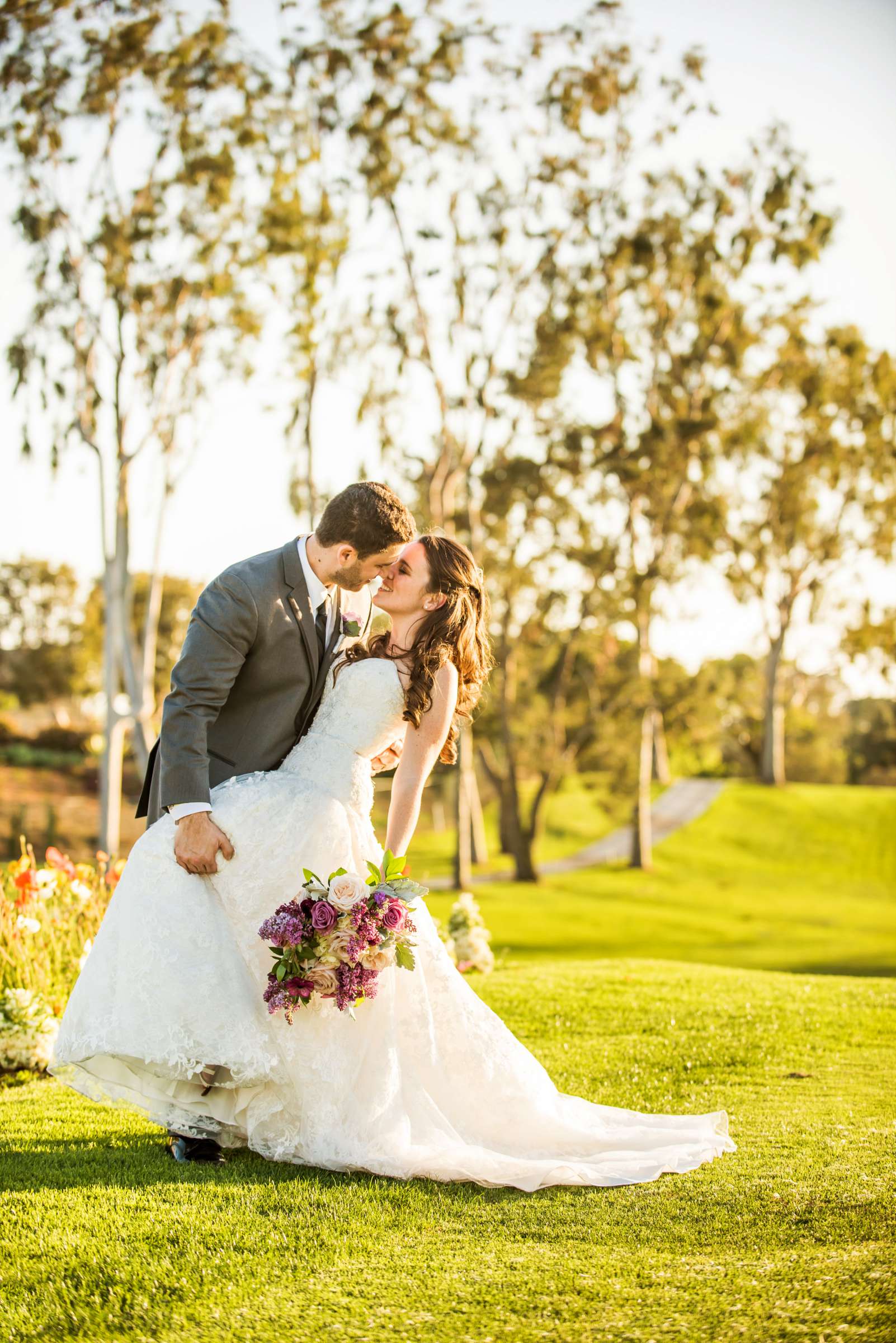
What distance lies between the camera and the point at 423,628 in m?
5.05

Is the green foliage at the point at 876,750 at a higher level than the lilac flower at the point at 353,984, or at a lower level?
lower

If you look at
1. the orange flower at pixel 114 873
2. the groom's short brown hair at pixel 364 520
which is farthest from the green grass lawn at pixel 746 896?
the groom's short brown hair at pixel 364 520

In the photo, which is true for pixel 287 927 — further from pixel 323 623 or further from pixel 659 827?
pixel 659 827

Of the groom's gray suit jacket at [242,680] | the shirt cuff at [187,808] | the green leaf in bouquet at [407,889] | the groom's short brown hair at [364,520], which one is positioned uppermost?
the groom's short brown hair at [364,520]

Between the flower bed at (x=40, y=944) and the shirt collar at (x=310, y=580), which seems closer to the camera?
the shirt collar at (x=310, y=580)

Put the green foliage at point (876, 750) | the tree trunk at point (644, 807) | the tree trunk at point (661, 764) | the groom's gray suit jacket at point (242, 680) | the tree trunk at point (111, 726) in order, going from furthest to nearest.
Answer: the green foliage at point (876, 750), the tree trunk at point (661, 764), the tree trunk at point (644, 807), the tree trunk at point (111, 726), the groom's gray suit jacket at point (242, 680)

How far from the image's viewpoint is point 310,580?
5.01m

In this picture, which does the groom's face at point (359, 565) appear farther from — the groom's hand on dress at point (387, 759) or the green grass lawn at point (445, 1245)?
the green grass lawn at point (445, 1245)

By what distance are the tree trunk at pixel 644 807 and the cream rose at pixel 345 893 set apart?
22.5 meters

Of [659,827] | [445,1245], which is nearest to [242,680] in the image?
[445,1245]

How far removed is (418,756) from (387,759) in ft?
1.74

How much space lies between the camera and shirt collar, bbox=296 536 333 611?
5.00 m

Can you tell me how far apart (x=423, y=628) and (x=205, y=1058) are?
1.96 metres

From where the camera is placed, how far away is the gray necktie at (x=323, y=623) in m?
5.08
